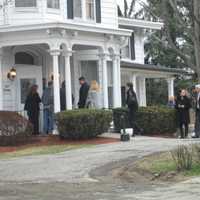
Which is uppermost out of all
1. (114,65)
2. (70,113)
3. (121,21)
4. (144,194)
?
(121,21)

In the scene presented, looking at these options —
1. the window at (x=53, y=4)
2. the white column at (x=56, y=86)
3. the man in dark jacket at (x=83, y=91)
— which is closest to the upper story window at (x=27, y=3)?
the window at (x=53, y=4)

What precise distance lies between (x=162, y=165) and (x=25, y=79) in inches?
468

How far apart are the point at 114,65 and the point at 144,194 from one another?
15376 millimetres

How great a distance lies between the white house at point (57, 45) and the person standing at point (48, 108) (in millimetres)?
467

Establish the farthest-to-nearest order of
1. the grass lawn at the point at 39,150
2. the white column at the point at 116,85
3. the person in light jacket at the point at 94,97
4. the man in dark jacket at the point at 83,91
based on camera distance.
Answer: the person in light jacket at the point at 94,97
the white column at the point at 116,85
the man in dark jacket at the point at 83,91
the grass lawn at the point at 39,150

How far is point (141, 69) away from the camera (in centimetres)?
3288

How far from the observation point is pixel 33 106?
23188mm

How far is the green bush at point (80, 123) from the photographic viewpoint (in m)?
21.5

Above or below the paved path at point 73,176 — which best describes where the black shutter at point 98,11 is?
above

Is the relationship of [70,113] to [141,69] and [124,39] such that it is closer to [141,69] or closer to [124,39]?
[124,39]

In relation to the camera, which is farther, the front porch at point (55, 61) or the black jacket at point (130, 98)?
the black jacket at point (130, 98)

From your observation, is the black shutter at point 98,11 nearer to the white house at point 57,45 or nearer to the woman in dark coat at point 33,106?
the white house at point 57,45

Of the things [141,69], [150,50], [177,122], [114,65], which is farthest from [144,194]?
[150,50]

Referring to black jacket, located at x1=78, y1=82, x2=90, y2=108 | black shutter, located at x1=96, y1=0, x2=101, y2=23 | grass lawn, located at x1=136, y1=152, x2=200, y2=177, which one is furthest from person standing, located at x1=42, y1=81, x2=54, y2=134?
grass lawn, located at x1=136, y1=152, x2=200, y2=177
